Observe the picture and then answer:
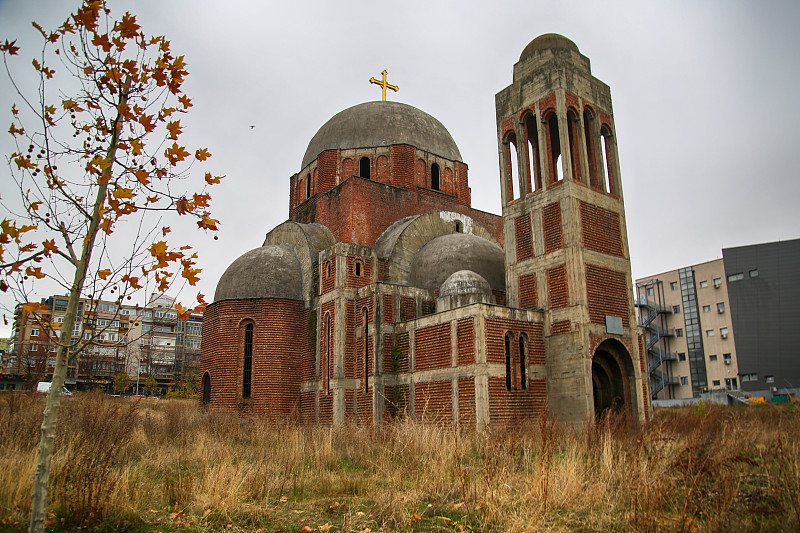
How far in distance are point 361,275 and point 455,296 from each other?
4.27 m

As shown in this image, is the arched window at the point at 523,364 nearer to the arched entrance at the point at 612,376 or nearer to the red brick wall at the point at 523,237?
the arched entrance at the point at 612,376

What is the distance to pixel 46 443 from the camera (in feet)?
16.5

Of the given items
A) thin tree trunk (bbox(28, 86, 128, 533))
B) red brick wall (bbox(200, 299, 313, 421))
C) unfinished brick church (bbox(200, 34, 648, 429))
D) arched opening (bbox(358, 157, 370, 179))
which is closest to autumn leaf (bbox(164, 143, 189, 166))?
thin tree trunk (bbox(28, 86, 128, 533))

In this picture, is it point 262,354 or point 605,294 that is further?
point 262,354

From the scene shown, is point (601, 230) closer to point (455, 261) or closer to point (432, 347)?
point (455, 261)

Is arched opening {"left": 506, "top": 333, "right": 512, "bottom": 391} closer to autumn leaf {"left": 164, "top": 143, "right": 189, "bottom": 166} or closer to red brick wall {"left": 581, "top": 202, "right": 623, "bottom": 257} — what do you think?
red brick wall {"left": 581, "top": 202, "right": 623, "bottom": 257}

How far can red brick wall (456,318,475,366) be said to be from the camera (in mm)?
17094

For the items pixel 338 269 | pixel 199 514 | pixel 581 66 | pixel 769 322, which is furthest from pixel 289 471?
pixel 769 322

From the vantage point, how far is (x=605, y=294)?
18.7 metres

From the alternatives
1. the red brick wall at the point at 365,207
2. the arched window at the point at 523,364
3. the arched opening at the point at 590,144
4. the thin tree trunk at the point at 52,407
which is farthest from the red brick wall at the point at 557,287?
the thin tree trunk at the point at 52,407

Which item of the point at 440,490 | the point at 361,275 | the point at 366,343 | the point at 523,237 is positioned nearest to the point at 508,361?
the point at 523,237

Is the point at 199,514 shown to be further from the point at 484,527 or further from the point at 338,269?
the point at 338,269

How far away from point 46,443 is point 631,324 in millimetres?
17486

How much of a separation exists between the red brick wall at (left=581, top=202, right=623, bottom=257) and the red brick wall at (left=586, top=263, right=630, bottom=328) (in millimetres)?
706
